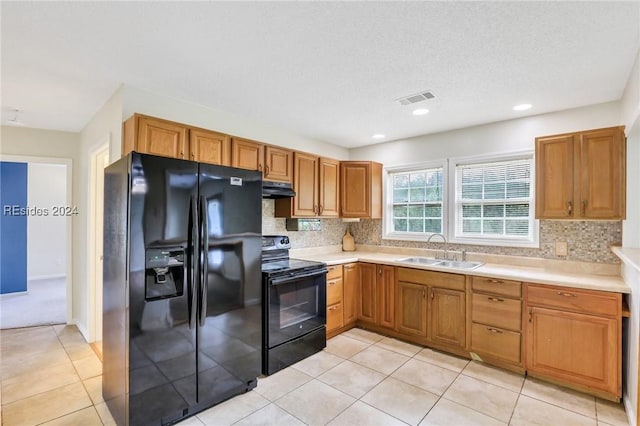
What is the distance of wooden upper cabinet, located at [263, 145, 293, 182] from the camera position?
346 centimetres

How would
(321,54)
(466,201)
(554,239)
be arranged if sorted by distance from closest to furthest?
(321,54) → (554,239) → (466,201)

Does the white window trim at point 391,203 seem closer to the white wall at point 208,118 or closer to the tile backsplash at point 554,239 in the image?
the tile backsplash at point 554,239

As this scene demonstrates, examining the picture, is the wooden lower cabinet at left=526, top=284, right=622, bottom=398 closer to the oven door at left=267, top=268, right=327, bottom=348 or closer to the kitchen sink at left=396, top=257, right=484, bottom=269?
the kitchen sink at left=396, top=257, right=484, bottom=269

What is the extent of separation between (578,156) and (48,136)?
5.81 metres

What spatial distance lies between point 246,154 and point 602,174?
3235 millimetres

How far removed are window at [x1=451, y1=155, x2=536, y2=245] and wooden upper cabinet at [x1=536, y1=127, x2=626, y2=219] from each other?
18.3 inches

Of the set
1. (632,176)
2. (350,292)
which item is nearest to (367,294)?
(350,292)

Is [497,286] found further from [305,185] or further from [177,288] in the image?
[177,288]

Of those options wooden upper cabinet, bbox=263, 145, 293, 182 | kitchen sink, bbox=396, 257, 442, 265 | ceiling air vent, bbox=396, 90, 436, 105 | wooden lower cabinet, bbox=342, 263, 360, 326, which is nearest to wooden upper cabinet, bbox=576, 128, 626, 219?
ceiling air vent, bbox=396, 90, 436, 105

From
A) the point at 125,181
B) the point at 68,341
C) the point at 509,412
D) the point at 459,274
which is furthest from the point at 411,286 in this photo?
the point at 68,341

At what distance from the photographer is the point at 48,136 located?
3910 millimetres

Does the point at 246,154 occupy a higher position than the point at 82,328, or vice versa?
the point at 246,154

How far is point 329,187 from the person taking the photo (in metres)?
4.23

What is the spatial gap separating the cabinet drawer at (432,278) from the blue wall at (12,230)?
688 centimetres
